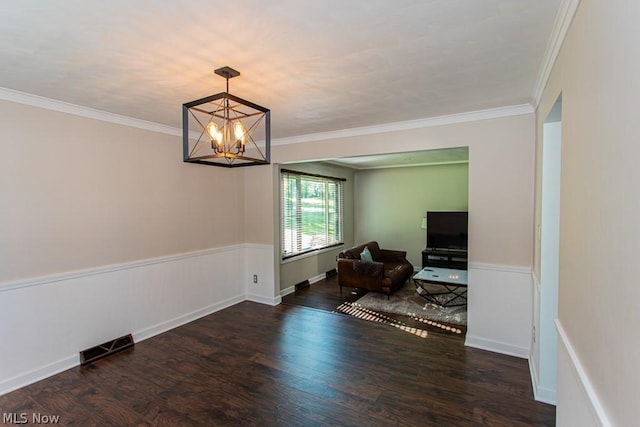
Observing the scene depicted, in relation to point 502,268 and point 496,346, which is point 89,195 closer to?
point 502,268

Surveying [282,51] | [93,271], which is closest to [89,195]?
[93,271]

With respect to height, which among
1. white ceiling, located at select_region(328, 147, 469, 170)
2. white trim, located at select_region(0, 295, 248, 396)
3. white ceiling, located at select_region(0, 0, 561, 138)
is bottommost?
white trim, located at select_region(0, 295, 248, 396)

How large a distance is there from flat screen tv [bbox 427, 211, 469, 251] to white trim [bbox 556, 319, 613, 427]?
4869 millimetres

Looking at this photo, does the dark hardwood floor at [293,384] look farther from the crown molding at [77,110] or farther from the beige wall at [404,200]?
the beige wall at [404,200]

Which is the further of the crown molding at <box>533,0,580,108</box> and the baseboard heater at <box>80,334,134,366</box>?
the baseboard heater at <box>80,334,134,366</box>

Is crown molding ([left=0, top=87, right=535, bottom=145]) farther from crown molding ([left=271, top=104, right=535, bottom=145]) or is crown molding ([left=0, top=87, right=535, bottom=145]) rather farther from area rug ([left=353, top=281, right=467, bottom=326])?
area rug ([left=353, top=281, right=467, bottom=326])

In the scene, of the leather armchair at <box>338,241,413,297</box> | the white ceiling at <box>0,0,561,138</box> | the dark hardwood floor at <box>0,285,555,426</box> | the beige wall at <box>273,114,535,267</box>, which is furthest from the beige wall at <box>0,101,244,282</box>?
the beige wall at <box>273,114,535,267</box>

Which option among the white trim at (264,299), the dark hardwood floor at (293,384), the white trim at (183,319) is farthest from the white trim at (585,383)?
the white trim at (183,319)

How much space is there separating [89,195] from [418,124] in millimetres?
3637

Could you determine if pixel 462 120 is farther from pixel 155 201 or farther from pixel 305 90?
pixel 155 201

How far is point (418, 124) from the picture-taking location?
11.9ft

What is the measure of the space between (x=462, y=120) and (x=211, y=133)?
2.67 metres

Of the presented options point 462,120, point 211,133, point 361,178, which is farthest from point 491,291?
point 361,178

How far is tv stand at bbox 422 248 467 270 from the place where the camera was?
618 centimetres
